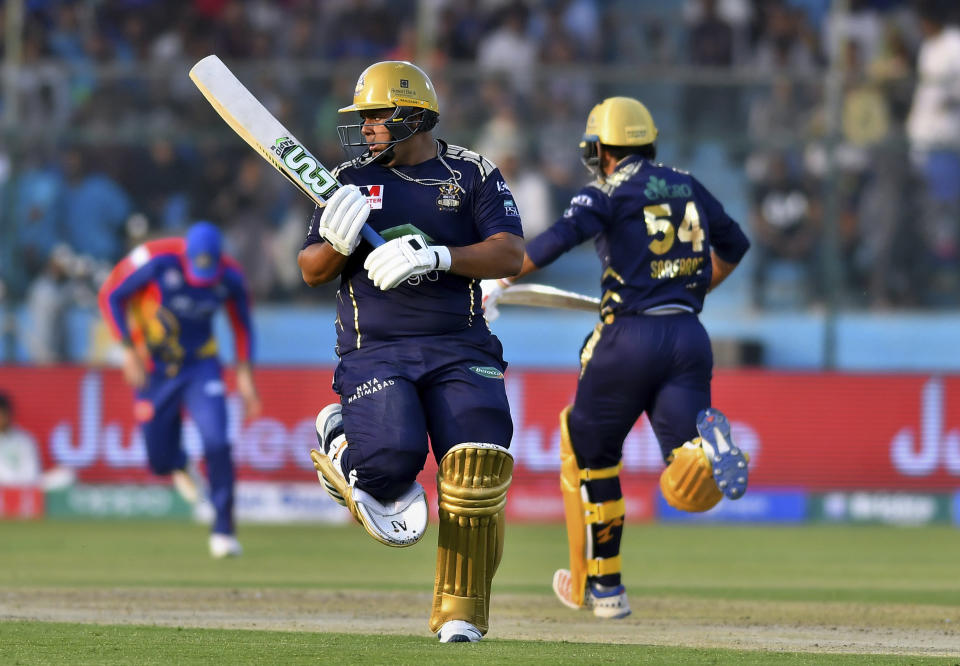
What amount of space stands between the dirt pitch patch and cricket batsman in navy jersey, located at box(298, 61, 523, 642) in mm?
740

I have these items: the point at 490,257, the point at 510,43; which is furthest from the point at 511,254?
the point at 510,43

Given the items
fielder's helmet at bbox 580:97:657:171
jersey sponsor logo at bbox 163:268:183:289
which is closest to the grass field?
jersey sponsor logo at bbox 163:268:183:289

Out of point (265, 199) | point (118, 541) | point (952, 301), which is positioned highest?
point (265, 199)

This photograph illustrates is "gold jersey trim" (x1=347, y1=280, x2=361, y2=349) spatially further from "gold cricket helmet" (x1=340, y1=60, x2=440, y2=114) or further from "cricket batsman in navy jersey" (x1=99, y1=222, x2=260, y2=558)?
"cricket batsman in navy jersey" (x1=99, y1=222, x2=260, y2=558)

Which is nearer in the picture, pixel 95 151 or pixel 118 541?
pixel 118 541

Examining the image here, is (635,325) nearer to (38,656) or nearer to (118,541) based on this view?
(38,656)

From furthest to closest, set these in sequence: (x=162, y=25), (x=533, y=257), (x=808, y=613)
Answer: (x=162, y=25) → (x=808, y=613) → (x=533, y=257)

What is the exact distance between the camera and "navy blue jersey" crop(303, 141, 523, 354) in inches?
245

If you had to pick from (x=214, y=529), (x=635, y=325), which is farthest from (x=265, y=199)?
(x=635, y=325)

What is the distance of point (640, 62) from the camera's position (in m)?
15.6

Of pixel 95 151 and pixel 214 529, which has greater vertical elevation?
pixel 95 151

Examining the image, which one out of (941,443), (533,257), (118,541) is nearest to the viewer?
(533,257)

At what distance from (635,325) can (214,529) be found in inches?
176

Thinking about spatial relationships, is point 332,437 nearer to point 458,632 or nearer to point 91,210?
point 458,632
